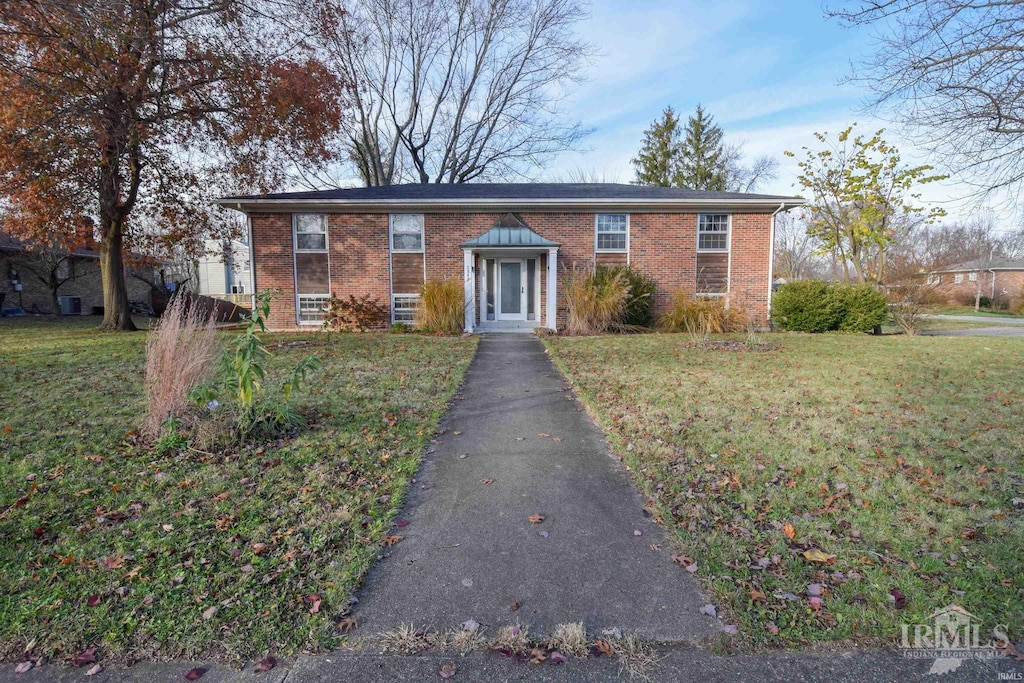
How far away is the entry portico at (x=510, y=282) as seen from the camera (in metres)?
14.4

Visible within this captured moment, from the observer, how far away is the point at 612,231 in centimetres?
1521

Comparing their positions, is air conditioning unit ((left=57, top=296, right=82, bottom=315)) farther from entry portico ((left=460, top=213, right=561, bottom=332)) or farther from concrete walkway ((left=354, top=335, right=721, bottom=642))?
concrete walkway ((left=354, top=335, right=721, bottom=642))

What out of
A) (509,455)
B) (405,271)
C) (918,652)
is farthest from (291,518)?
(405,271)

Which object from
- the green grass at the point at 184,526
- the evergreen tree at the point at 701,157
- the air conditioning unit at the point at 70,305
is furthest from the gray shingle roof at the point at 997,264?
the air conditioning unit at the point at 70,305

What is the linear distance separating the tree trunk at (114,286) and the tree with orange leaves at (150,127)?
3 centimetres

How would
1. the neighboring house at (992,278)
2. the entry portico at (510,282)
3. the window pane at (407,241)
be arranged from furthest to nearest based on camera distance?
the neighboring house at (992,278)
the window pane at (407,241)
the entry portico at (510,282)

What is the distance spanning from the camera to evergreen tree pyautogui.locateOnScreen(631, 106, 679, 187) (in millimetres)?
35406

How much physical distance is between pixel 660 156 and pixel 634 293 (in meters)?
25.4

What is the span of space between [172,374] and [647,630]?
15.3ft

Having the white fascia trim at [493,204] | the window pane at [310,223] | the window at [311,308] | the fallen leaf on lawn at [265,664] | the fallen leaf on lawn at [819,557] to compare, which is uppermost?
the white fascia trim at [493,204]

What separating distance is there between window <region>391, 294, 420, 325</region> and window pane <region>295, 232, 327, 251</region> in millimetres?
2649

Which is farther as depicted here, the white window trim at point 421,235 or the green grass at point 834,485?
the white window trim at point 421,235

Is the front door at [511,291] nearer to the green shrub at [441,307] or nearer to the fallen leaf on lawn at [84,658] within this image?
the green shrub at [441,307]

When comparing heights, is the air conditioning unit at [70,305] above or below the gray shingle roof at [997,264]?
below
